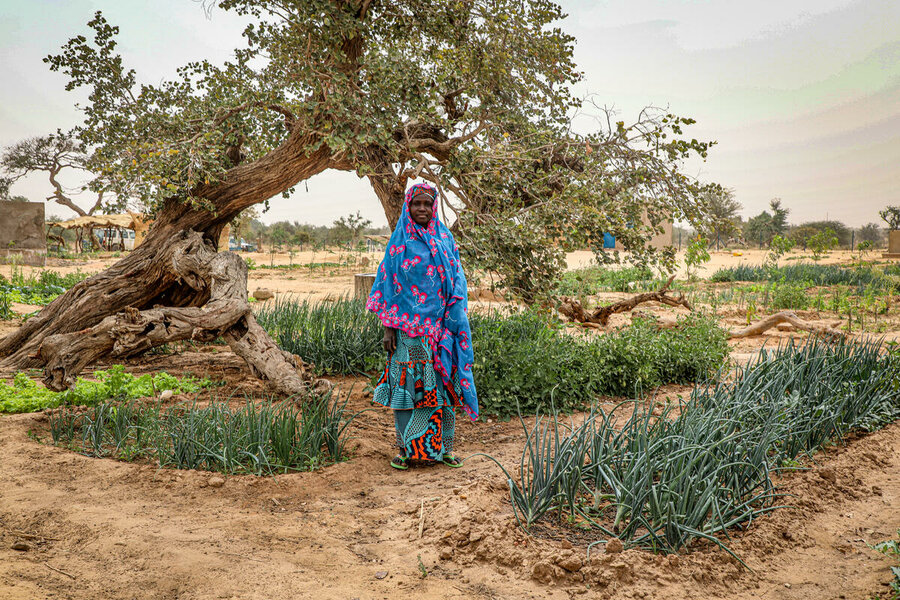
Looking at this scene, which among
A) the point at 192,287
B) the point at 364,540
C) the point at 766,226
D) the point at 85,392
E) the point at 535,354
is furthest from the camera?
the point at 766,226

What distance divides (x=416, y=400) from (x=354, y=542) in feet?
4.03

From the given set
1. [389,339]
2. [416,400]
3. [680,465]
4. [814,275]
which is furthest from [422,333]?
[814,275]

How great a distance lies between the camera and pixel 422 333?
389 cm

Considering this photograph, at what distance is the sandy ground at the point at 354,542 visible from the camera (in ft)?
7.75

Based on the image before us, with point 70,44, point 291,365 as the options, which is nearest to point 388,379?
point 291,365

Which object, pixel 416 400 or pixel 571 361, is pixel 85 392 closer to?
pixel 416 400

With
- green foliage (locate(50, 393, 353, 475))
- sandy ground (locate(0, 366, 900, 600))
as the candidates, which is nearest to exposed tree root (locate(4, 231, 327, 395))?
green foliage (locate(50, 393, 353, 475))

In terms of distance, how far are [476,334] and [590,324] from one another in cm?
395

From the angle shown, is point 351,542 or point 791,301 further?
point 791,301

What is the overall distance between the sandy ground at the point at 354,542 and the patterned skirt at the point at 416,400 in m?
0.24

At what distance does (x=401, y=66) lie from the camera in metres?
5.54

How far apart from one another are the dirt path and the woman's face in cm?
159

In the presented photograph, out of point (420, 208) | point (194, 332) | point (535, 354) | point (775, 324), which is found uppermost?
point (420, 208)

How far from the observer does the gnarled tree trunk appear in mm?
4918
